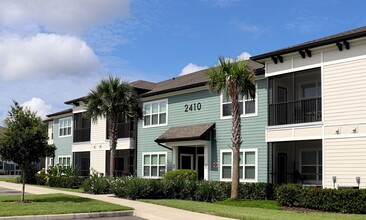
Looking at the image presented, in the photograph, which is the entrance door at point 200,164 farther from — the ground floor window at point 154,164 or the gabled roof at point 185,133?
the gabled roof at point 185,133

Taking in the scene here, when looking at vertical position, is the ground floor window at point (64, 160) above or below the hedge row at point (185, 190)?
above

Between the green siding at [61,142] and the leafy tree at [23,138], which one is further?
the green siding at [61,142]

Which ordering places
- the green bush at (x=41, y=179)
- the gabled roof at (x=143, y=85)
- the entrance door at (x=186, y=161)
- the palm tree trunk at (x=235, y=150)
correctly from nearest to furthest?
the palm tree trunk at (x=235, y=150)
the entrance door at (x=186, y=161)
the gabled roof at (x=143, y=85)
the green bush at (x=41, y=179)

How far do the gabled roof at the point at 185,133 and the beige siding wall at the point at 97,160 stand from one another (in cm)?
914

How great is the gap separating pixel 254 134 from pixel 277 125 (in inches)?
80.5

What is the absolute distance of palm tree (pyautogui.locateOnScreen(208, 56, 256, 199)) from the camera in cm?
2098

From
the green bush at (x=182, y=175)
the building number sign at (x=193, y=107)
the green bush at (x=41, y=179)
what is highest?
the building number sign at (x=193, y=107)

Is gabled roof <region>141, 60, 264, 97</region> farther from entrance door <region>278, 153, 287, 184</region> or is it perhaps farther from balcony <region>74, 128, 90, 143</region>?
balcony <region>74, 128, 90, 143</region>

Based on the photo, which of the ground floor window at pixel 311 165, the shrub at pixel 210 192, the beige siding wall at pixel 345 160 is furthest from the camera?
the ground floor window at pixel 311 165

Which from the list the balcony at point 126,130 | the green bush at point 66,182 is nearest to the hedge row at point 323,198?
the balcony at point 126,130

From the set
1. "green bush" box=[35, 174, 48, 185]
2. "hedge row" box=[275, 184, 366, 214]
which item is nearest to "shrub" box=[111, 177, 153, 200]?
"hedge row" box=[275, 184, 366, 214]

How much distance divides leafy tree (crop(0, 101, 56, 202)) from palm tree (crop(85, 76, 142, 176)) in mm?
9620

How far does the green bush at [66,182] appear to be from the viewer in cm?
3250

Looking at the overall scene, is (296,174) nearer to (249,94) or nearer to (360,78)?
(249,94)
